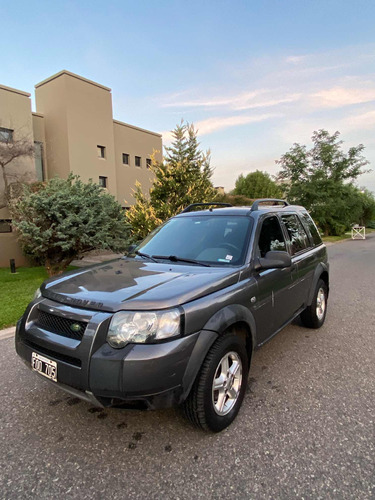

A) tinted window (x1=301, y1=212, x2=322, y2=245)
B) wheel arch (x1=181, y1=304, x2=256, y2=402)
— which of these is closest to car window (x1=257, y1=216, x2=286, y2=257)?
wheel arch (x1=181, y1=304, x2=256, y2=402)

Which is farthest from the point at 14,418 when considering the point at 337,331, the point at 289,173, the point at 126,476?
the point at 289,173

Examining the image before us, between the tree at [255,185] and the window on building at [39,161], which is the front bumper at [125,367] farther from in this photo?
the tree at [255,185]

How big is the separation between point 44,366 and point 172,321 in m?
1.03

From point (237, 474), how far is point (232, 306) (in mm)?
1108

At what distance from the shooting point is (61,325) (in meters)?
2.35

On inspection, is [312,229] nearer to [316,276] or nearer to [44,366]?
[316,276]

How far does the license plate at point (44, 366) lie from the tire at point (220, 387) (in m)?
0.96

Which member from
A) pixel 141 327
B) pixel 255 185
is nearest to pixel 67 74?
pixel 141 327

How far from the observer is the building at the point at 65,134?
17.7 metres

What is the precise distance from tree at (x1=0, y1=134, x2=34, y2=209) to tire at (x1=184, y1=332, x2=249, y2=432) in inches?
679

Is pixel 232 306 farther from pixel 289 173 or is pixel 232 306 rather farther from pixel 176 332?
pixel 289 173

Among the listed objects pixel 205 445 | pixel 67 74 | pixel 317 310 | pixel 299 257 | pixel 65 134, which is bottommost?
pixel 205 445

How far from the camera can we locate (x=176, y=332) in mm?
2133

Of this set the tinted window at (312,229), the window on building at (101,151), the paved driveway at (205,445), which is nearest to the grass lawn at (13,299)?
the paved driveway at (205,445)
